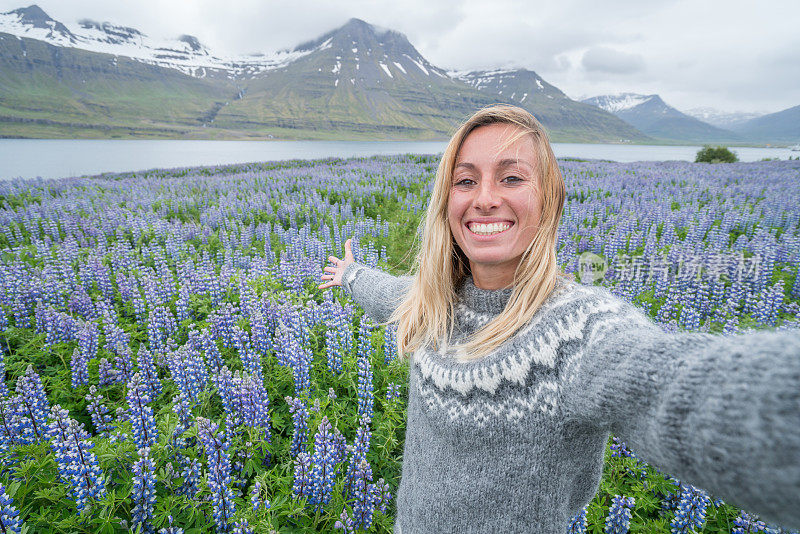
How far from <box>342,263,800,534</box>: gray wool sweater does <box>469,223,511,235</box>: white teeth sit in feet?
1.09

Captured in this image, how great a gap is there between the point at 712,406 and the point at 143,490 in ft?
11.1

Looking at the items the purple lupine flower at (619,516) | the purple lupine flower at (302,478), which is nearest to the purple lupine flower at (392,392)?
the purple lupine flower at (302,478)

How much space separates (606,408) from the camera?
1117 mm

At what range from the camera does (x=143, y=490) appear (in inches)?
104

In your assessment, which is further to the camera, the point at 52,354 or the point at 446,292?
the point at 52,354

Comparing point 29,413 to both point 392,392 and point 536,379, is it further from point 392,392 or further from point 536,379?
point 536,379

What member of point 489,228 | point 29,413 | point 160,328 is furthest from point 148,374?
point 489,228

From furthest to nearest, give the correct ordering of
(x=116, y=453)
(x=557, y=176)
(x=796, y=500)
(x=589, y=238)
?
(x=589, y=238) < (x=116, y=453) < (x=557, y=176) < (x=796, y=500)

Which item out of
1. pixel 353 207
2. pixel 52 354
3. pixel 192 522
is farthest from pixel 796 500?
pixel 353 207

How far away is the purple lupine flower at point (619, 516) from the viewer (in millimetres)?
2770

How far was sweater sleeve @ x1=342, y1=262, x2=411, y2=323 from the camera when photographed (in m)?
2.87

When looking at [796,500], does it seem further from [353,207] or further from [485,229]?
[353,207]

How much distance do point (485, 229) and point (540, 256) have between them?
11.0 inches

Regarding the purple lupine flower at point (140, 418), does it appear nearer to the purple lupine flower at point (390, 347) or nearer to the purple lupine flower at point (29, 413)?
the purple lupine flower at point (29, 413)
